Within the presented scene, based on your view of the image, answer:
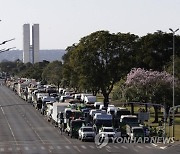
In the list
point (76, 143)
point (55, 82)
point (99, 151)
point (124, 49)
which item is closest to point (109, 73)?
point (124, 49)

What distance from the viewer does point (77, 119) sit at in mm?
60500

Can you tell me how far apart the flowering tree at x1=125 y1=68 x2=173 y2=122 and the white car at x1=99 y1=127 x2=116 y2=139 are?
1790 cm

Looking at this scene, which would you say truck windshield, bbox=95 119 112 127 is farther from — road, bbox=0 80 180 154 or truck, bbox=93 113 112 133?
road, bbox=0 80 180 154

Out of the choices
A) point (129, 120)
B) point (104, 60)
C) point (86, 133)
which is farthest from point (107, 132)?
point (104, 60)

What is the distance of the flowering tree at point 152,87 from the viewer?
246 ft

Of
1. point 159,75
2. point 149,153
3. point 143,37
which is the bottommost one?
point 149,153

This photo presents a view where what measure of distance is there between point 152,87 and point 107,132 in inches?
911

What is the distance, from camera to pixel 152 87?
77.3m

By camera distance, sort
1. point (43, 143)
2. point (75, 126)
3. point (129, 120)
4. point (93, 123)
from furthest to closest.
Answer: point (93, 123) → point (129, 120) → point (75, 126) → point (43, 143)

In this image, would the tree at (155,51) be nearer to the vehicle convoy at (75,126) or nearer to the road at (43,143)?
the road at (43,143)

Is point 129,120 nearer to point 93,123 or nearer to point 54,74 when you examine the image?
point 93,123

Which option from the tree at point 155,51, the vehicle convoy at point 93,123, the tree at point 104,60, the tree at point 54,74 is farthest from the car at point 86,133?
the tree at point 54,74

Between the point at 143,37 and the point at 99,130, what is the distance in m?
45.3

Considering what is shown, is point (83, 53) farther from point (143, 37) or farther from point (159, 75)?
point (159, 75)
